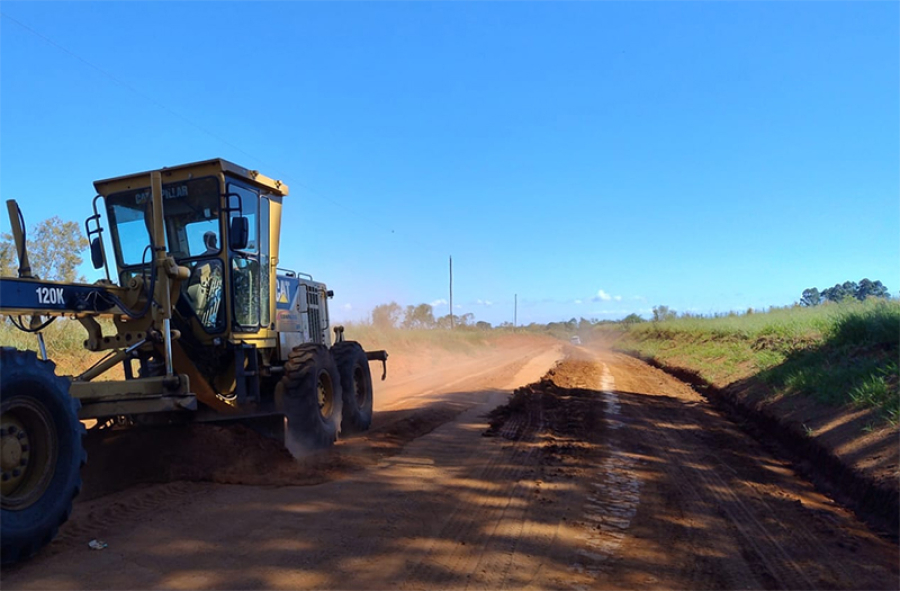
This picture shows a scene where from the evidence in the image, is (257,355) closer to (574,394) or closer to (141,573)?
(141,573)

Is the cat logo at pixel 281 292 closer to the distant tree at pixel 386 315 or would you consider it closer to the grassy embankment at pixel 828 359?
the grassy embankment at pixel 828 359

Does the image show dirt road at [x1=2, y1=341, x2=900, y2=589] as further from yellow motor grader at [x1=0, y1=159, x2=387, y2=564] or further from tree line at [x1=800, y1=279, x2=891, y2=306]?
tree line at [x1=800, y1=279, x2=891, y2=306]

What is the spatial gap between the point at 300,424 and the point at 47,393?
343 centimetres

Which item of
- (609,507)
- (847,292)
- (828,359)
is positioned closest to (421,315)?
(847,292)

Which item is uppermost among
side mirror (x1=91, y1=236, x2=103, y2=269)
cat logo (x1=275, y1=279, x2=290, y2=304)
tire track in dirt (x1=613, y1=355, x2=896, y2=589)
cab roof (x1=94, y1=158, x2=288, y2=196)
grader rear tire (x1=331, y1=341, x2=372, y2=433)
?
cab roof (x1=94, y1=158, x2=288, y2=196)

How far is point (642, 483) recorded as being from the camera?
6609 mm

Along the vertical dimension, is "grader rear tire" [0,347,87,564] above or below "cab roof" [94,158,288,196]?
below

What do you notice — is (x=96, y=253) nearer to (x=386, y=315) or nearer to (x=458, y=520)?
(x=458, y=520)

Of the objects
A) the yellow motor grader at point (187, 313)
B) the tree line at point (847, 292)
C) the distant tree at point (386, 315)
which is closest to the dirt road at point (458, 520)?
the yellow motor grader at point (187, 313)

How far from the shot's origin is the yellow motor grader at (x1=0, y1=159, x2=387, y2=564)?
5262mm

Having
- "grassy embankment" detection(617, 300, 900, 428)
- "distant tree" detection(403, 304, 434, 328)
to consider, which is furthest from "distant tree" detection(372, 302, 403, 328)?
"grassy embankment" detection(617, 300, 900, 428)

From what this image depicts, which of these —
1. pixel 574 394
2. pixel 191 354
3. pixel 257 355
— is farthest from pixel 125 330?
pixel 574 394

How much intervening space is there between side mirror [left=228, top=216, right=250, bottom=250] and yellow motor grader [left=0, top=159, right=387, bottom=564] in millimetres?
12

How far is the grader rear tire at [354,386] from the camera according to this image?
9484mm
